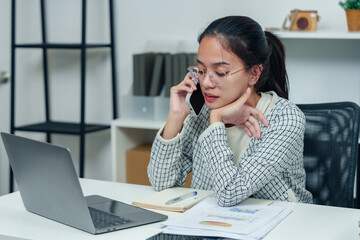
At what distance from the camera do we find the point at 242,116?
5.54ft

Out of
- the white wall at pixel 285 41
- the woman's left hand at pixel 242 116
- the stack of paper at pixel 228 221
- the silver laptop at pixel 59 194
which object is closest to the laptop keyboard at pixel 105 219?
the silver laptop at pixel 59 194

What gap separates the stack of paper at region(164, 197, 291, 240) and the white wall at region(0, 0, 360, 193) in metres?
1.51

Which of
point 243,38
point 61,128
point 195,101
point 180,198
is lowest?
point 61,128

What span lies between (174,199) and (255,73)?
17.5 inches

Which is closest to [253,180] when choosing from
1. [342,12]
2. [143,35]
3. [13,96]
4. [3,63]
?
[342,12]

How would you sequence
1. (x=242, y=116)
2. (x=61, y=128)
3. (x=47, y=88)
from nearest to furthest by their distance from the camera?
(x=242, y=116), (x=61, y=128), (x=47, y=88)

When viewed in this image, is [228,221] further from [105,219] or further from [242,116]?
[242,116]

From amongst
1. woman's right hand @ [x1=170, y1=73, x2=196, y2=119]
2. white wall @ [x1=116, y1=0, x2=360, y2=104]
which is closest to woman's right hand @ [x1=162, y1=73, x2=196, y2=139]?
woman's right hand @ [x1=170, y1=73, x2=196, y2=119]

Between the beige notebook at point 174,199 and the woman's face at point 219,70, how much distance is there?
0.25m

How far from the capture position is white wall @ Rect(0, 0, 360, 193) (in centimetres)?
284

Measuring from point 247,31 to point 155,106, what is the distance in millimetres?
1390

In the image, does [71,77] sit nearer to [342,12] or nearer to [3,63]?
[3,63]

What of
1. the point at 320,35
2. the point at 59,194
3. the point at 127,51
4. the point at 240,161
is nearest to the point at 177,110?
the point at 240,161

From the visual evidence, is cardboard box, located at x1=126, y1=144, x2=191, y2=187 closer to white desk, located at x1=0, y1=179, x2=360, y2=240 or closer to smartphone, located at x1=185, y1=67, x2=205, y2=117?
smartphone, located at x1=185, y1=67, x2=205, y2=117
